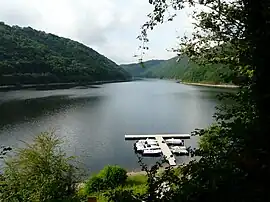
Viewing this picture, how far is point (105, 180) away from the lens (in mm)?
16594

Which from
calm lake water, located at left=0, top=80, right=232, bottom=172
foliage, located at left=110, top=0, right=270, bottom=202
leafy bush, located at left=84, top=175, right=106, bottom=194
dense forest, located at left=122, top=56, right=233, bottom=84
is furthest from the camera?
calm lake water, located at left=0, top=80, right=232, bottom=172

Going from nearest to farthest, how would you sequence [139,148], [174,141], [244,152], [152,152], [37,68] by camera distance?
[244,152] < [152,152] < [139,148] < [174,141] < [37,68]

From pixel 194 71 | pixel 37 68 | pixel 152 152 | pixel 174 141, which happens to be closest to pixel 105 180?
pixel 152 152

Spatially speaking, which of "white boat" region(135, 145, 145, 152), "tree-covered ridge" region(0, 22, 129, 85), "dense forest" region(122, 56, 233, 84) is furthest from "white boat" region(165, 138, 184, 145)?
"tree-covered ridge" region(0, 22, 129, 85)

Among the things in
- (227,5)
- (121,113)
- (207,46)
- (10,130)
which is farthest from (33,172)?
(121,113)

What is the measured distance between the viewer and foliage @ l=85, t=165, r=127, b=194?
16.0 meters

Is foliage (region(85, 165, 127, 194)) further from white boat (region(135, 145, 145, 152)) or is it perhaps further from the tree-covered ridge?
the tree-covered ridge

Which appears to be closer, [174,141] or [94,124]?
[174,141]

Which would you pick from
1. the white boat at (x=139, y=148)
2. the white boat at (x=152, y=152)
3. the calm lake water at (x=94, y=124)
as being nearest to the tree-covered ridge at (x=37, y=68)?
the calm lake water at (x=94, y=124)

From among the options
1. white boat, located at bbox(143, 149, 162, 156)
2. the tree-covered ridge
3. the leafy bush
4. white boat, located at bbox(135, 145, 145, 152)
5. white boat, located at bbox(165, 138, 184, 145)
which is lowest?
white boat, located at bbox(165, 138, 184, 145)

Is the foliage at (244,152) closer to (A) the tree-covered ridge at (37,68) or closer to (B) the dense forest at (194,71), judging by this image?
(B) the dense forest at (194,71)

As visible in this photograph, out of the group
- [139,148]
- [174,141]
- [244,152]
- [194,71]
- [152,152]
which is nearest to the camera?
[244,152]

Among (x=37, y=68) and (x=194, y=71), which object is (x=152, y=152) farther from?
(x=37, y=68)

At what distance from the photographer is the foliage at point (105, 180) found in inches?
631
